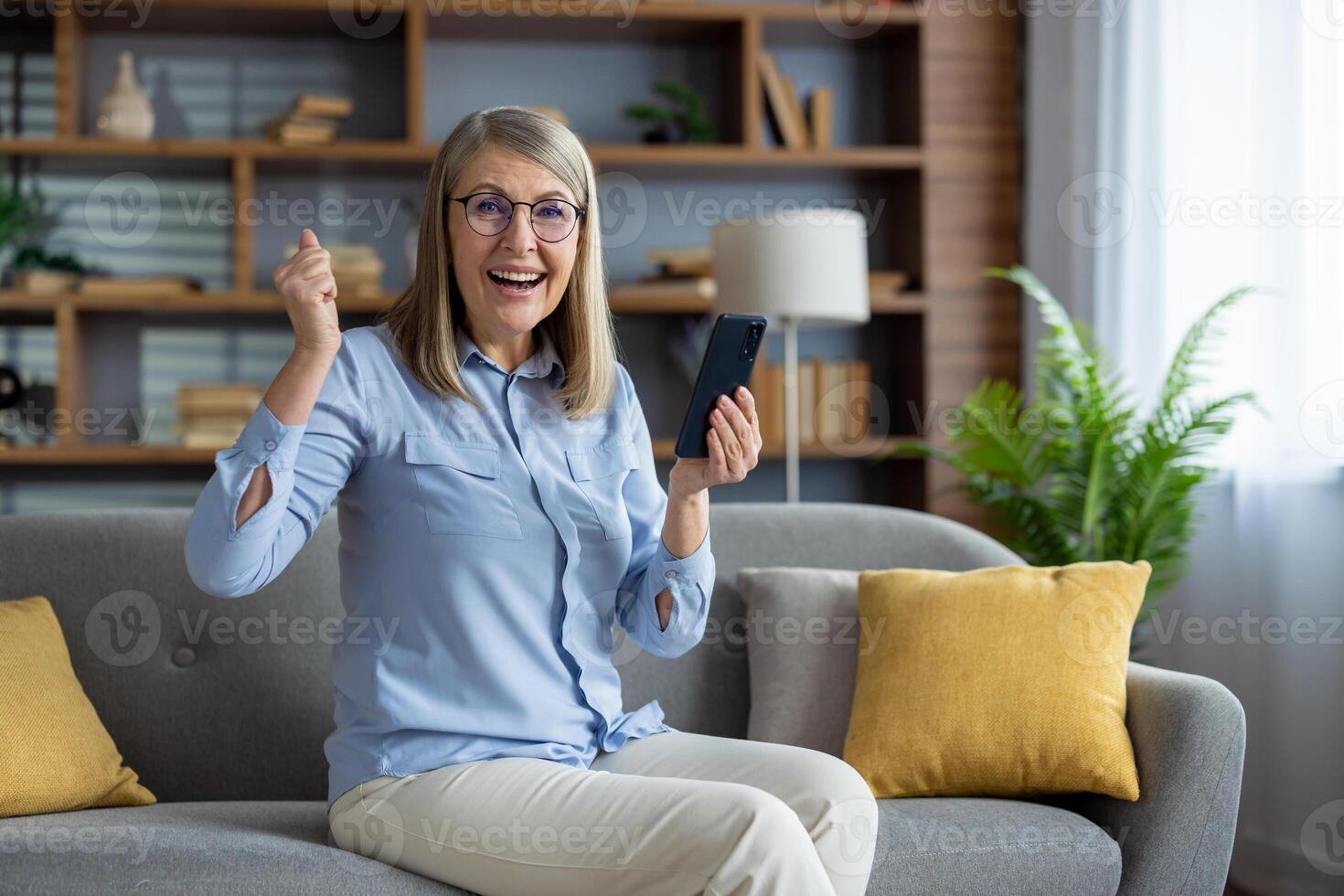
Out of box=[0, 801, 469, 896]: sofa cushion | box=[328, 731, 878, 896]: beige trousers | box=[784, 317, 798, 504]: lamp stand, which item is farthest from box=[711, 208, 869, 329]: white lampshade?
box=[0, 801, 469, 896]: sofa cushion

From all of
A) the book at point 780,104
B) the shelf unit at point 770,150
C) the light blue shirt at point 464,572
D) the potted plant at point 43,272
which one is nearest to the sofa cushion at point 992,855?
the light blue shirt at point 464,572

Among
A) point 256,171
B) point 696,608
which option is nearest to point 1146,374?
point 696,608

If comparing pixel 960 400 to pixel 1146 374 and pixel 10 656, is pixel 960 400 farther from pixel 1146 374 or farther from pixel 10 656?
pixel 10 656

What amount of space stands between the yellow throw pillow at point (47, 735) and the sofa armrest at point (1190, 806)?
56.4 inches

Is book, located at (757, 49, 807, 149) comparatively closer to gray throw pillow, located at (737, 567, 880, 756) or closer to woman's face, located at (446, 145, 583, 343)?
gray throw pillow, located at (737, 567, 880, 756)

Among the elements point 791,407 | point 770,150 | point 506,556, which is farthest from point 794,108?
point 506,556

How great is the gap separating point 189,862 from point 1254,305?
2551mm

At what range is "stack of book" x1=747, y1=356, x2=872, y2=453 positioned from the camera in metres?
3.91

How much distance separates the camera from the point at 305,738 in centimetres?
209

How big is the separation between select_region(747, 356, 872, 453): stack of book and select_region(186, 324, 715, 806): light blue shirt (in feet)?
7.28

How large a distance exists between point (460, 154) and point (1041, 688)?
1134 millimetres

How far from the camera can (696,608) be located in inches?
65.8

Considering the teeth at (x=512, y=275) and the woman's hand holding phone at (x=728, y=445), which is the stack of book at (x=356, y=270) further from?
the woman's hand holding phone at (x=728, y=445)

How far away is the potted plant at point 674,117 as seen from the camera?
397cm
